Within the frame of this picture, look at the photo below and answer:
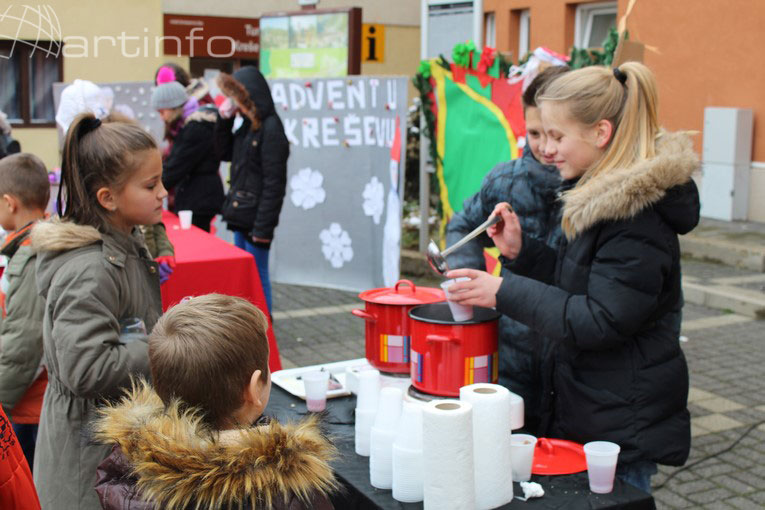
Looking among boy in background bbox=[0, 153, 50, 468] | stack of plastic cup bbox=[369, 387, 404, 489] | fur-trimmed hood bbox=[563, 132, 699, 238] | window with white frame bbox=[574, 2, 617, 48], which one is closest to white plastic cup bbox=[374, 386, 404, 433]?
stack of plastic cup bbox=[369, 387, 404, 489]

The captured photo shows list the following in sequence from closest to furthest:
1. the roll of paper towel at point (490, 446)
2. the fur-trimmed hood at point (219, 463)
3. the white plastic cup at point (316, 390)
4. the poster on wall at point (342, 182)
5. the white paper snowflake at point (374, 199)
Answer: the fur-trimmed hood at point (219, 463), the roll of paper towel at point (490, 446), the white plastic cup at point (316, 390), the poster on wall at point (342, 182), the white paper snowflake at point (374, 199)

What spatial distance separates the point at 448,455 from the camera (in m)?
1.82

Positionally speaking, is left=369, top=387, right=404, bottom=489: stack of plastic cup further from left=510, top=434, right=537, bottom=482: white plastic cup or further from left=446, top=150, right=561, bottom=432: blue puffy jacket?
left=446, top=150, right=561, bottom=432: blue puffy jacket

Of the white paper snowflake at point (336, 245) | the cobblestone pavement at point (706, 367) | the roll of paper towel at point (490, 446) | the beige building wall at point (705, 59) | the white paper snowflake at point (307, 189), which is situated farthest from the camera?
the beige building wall at point (705, 59)

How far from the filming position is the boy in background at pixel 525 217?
2.79m

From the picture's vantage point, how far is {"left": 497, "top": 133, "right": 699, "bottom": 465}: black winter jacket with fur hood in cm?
211

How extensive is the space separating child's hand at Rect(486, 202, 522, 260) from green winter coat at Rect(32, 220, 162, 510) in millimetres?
1068

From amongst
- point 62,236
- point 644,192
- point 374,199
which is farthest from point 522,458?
point 374,199

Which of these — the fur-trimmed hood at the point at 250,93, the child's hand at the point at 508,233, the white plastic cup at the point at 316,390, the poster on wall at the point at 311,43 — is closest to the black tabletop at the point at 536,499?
the white plastic cup at the point at 316,390

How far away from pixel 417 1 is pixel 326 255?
1453 centimetres

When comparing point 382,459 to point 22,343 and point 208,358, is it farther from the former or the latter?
point 22,343

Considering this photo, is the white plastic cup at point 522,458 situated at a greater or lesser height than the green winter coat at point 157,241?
lesser

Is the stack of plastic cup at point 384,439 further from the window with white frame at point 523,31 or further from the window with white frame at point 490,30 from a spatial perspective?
the window with white frame at point 490,30

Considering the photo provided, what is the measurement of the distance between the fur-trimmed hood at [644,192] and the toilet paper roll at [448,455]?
61 cm
